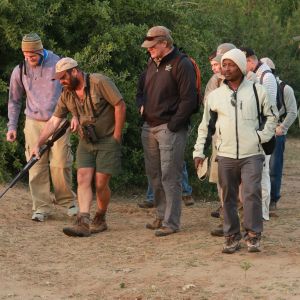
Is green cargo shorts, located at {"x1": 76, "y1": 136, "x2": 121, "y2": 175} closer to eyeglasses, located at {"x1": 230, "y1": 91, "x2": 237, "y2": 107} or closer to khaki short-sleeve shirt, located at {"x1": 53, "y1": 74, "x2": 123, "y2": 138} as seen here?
khaki short-sleeve shirt, located at {"x1": 53, "y1": 74, "x2": 123, "y2": 138}

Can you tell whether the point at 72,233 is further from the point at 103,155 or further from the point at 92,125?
the point at 92,125

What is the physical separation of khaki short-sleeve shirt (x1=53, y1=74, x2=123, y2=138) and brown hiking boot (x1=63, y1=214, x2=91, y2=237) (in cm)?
84

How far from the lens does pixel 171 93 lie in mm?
8656

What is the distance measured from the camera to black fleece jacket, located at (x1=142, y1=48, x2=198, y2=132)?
8539mm

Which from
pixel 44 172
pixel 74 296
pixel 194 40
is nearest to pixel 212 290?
pixel 74 296

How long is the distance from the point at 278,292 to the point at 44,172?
393 cm

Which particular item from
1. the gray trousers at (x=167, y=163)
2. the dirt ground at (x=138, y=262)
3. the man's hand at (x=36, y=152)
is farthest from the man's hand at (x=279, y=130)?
the man's hand at (x=36, y=152)

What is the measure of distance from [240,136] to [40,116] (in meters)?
2.80

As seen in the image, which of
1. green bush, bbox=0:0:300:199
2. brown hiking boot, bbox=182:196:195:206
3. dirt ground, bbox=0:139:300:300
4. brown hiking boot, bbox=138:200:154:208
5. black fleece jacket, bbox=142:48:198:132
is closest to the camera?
dirt ground, bbox=0:139:300:300

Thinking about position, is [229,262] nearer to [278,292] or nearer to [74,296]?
[278,292]

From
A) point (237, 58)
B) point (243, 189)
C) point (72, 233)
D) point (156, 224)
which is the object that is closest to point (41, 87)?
point (72, 233)

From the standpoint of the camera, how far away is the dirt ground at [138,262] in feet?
22.2

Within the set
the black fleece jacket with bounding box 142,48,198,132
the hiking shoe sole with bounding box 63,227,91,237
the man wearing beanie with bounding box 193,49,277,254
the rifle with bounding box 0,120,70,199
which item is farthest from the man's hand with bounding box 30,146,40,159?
the man wearing beanie with bounding box 193,49,277,254

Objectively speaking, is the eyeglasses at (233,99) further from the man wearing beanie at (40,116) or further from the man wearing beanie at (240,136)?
the man wearing beanie at (40,116)
